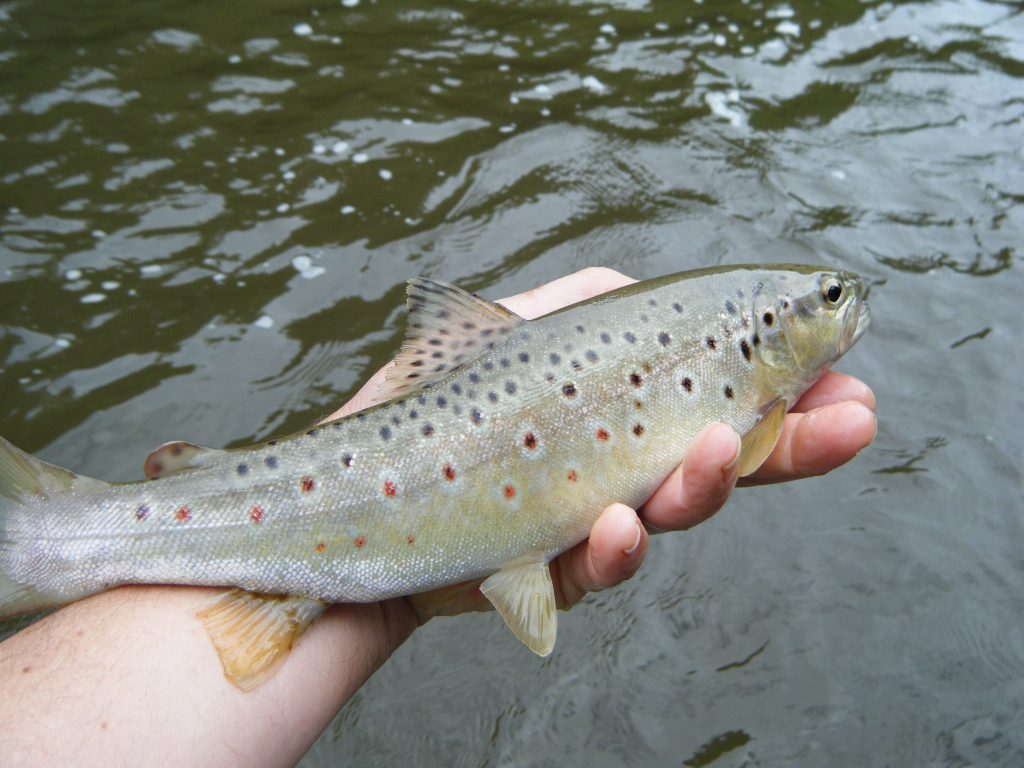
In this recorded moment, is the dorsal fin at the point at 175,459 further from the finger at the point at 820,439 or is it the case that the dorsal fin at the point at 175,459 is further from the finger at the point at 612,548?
the finger at the point at 820,439

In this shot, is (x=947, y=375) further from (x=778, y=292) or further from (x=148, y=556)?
(x=148, y=556)

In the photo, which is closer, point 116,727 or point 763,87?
point 116,727

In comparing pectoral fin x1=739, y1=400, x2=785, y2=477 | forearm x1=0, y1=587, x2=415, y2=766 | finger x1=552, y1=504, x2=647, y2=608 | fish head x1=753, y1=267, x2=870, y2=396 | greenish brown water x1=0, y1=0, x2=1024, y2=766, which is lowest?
greenish brown water x1=0, y1=0, x2=1024, y2=766

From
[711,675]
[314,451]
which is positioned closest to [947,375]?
[711,675]

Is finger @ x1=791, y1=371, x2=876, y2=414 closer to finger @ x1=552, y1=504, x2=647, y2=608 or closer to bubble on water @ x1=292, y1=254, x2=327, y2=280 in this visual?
finger @ x1=552, y1=504, x2=647, y2=608

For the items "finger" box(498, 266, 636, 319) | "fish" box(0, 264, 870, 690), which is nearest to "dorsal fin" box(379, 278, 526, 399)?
"fish" box(0, 264, 870, 690)

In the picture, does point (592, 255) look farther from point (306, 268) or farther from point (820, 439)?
point (820, 439)

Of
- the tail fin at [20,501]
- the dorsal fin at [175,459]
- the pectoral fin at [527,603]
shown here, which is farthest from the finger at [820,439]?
the tail fin at [20,501]

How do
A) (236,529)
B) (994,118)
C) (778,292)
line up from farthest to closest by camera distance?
(994,118)
(778,292)
(236,529)
